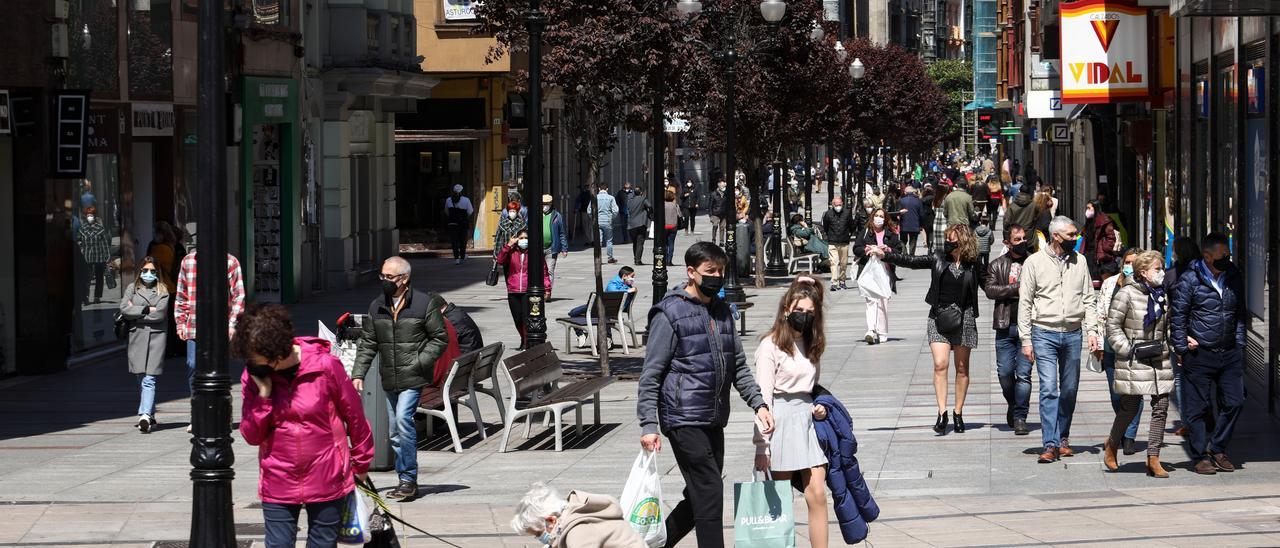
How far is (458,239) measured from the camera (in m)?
40.4

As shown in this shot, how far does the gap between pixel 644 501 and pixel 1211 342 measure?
527 centimetres

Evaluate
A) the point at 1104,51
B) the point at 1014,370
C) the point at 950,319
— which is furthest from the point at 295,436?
the point at 1104,51

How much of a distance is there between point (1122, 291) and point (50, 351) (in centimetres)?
1233

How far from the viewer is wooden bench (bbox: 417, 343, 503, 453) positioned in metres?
14.1

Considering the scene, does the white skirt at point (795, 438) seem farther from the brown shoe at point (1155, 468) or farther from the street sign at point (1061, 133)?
the street sign at point (1061, 133)

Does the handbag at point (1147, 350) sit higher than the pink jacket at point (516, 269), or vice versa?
the pink jacket at point (516, 269)

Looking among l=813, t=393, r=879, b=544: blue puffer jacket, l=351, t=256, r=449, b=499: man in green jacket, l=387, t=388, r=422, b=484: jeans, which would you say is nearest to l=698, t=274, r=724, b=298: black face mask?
l=813, t=393, r=879, b=544: blue puffer jacket

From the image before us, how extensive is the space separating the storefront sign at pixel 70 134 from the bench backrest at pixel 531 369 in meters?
6.95

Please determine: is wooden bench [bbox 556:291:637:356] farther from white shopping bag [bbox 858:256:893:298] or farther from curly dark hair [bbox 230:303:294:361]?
curly dark hair [bbox 230:303:294:361]

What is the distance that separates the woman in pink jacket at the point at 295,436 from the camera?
304 inches

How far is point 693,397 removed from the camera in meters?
8.87

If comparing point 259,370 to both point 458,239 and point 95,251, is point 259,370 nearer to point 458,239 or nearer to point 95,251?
point 95,251

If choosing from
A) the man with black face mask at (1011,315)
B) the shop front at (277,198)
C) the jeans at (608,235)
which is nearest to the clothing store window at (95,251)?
the shop front at (277,198)

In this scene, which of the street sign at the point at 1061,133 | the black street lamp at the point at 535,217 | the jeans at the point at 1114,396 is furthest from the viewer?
the street sign at the point at 1061,133
